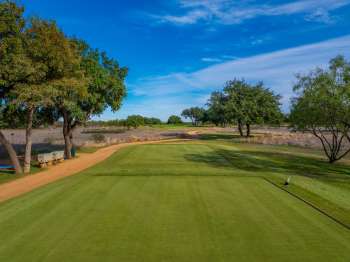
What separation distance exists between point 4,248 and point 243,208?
6.98 m

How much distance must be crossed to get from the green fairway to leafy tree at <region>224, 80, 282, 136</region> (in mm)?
37718

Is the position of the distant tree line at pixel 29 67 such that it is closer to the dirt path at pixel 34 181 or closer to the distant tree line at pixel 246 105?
the dirt path at pixel 34 181

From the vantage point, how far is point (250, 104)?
49562mm

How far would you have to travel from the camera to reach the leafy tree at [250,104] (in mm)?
49344

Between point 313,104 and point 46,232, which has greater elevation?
point 313,104

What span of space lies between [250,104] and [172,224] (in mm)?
45241

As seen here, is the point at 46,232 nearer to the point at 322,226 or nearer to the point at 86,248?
the point at 86,248

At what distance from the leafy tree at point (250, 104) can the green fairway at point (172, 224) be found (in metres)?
37.7

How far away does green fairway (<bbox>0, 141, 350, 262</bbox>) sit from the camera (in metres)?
5.79

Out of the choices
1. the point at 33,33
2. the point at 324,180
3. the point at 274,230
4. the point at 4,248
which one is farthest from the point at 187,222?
the point at 33,33

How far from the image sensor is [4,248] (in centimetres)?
600

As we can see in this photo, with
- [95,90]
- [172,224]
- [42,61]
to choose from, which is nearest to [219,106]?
[95,90]

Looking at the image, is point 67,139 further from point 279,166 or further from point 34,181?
point 279,166

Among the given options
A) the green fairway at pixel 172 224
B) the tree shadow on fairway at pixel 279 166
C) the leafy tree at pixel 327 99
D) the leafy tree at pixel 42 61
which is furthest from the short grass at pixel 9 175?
the leafy tree at pixel 327 99
